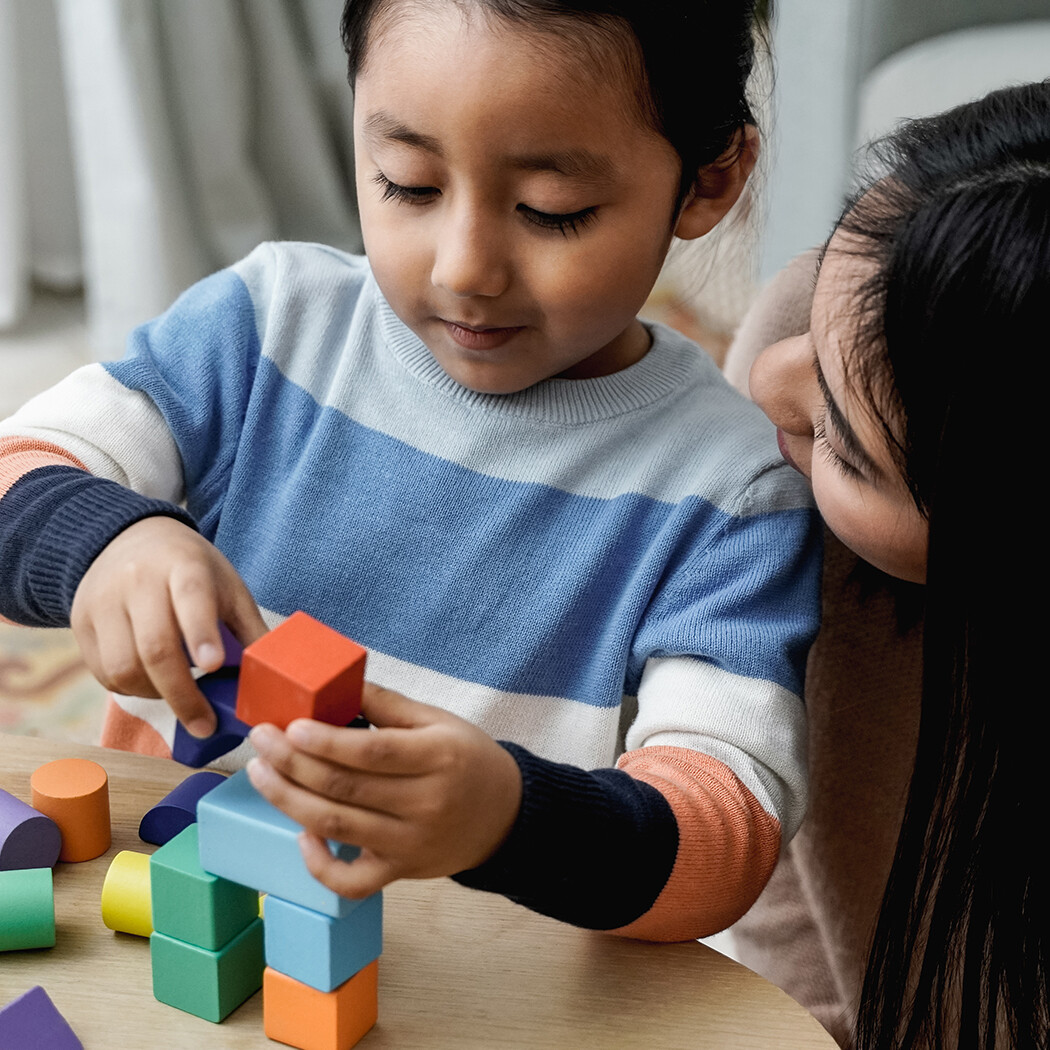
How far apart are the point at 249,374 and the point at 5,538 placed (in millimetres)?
221

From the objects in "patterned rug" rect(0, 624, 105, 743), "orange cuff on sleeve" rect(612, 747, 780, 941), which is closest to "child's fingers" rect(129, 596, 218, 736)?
"orange cuff on sleeve" rect(612, 747, 780, 941)

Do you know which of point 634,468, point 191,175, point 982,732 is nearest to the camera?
point 982,732

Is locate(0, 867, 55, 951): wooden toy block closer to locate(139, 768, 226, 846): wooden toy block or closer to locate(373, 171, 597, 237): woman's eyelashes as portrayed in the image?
locate(139, 768, 226, 846): wooden toy block

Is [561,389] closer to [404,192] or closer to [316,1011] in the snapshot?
[404,192]

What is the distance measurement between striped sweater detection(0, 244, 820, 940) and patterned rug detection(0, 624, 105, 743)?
0.76 m

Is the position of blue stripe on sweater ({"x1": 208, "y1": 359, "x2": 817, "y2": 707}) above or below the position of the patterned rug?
above

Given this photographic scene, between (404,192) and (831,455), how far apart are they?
0.28 meters

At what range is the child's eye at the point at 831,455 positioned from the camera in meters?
0.65

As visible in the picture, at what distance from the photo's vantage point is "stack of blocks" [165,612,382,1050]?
497 mm

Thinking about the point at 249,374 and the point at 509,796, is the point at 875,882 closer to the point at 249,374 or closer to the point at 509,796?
the point at 509,796

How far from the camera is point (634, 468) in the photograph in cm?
85

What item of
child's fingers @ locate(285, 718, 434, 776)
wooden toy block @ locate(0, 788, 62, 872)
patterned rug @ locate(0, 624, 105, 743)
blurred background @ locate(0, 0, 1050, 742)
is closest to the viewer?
child's fingers @ locate(285, 718, 434, 776)

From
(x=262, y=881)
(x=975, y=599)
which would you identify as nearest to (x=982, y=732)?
(x=975, y=599)

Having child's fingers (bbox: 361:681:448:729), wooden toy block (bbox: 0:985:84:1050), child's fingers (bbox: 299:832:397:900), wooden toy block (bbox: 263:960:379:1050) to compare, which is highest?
child's fingers (bbox: 361:681:448:729)
